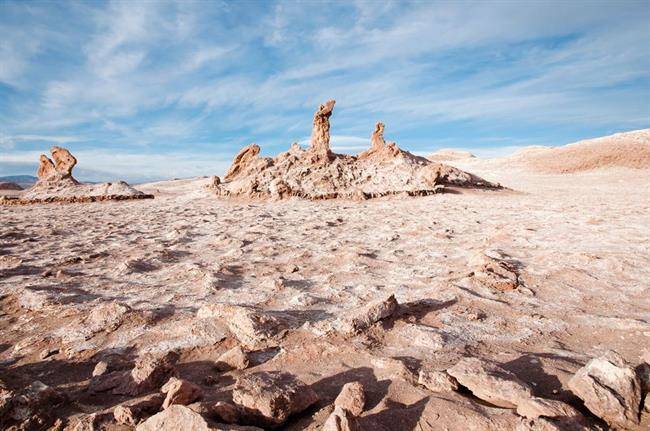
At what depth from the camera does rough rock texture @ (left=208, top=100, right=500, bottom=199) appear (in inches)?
539

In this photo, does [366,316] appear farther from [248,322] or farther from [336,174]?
[336,174]

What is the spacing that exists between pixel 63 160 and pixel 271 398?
19.5 meters

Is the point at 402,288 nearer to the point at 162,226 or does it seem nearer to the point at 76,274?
the point at 76,274

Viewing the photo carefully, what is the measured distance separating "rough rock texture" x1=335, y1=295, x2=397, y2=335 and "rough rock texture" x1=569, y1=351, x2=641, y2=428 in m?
1.26

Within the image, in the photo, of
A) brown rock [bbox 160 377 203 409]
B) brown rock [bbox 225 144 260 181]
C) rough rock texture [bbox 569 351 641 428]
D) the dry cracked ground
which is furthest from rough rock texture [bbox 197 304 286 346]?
brown rock [bbox 225 144 260 181]

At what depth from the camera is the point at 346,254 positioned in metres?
5.09

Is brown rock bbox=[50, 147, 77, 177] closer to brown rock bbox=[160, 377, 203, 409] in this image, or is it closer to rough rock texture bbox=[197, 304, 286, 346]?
rough rock texture bbox=[197, 304, 286, 346]

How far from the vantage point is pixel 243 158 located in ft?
56.7

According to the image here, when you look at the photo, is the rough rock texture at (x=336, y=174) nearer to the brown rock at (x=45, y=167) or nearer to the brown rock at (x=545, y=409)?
the brown rock at (x=45, y=167)

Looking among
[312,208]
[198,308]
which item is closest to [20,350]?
[198,308]

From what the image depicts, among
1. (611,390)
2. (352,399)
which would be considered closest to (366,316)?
(352,399)

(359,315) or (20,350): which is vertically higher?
(359,315)

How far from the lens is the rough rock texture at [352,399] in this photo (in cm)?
187

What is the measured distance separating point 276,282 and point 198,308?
0.88m
